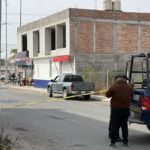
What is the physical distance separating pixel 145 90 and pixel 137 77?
7.35 feet

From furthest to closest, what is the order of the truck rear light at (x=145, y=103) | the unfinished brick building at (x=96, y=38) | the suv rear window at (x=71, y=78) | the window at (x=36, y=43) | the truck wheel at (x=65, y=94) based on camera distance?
1. the window at (x=36, y=43)
2. the unfinished brick building at (x=96, y=38)
3. the suv rear window at (x=71, y=78)
4. the truck wheel at (x=65, y=94)
5. the truck rear light at (x=145, y=103)

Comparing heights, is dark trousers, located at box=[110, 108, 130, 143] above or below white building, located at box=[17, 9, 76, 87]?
below

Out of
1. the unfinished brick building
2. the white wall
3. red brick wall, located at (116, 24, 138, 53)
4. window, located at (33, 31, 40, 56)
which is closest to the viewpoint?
the unfinished brick building

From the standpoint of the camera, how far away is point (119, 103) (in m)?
12.3

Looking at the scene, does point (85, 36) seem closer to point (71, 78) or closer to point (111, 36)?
point (111, 36)

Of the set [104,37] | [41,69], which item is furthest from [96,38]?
[41,69]

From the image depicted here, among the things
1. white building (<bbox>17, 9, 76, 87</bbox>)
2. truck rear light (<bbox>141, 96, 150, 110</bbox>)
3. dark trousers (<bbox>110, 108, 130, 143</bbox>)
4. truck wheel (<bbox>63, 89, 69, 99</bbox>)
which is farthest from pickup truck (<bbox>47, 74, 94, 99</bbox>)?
truck rear light (<bbox>141, 96, 150, 110</bbox>)

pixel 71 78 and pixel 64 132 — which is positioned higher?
pixel 71 78

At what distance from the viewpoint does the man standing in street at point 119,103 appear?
40.2ft

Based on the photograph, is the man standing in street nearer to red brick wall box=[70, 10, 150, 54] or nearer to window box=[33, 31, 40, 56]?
red brick wall box=[70, 10, 150, 54]

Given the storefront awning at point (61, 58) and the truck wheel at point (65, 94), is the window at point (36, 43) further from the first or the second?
the truck wheel at point (65, 94)

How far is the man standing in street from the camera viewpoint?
12.3 meters

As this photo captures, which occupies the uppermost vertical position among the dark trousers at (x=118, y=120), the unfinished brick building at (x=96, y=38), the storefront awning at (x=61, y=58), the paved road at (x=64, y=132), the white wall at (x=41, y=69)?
the unfinished brick building at (x=96, y=38)

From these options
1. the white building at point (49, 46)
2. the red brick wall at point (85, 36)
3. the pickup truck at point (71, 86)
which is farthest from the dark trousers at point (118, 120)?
the red brick wall at point (85, 36)
